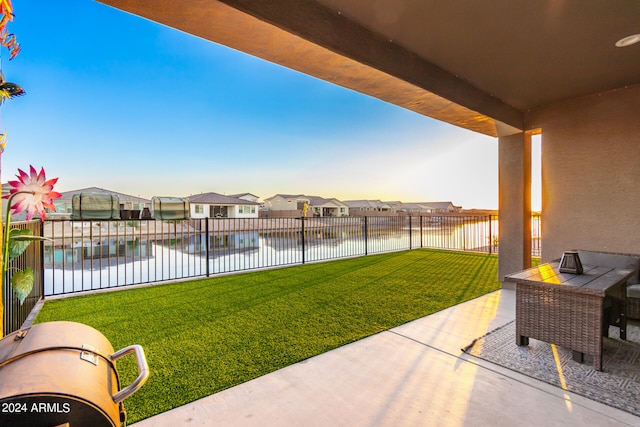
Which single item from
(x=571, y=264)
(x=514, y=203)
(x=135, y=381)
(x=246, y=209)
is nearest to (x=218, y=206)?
(x=246, y=209)

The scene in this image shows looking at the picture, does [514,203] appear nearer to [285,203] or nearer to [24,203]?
[24,203]

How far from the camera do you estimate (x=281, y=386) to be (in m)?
2.08

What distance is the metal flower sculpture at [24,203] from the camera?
4.92ft

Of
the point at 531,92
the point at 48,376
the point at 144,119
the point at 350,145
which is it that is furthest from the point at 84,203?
the point at 350,145

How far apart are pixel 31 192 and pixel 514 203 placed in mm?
5685

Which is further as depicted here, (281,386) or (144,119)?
(144,119)

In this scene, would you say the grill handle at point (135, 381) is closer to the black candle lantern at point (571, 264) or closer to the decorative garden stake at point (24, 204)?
the decorative garden stake at point (24, 204)

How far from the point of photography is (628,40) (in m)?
2.75

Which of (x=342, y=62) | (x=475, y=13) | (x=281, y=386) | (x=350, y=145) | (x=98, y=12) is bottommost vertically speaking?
(x=281, y=386)

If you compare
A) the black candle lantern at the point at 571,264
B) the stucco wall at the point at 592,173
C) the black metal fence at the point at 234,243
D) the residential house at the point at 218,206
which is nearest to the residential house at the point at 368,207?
the residential house at the point at 218,206

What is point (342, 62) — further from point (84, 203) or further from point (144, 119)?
point (144, 119)

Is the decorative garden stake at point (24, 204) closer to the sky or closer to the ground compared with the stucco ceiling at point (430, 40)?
closer to the ground

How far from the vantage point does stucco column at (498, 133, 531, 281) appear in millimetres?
4707

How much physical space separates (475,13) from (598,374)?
2943mm
